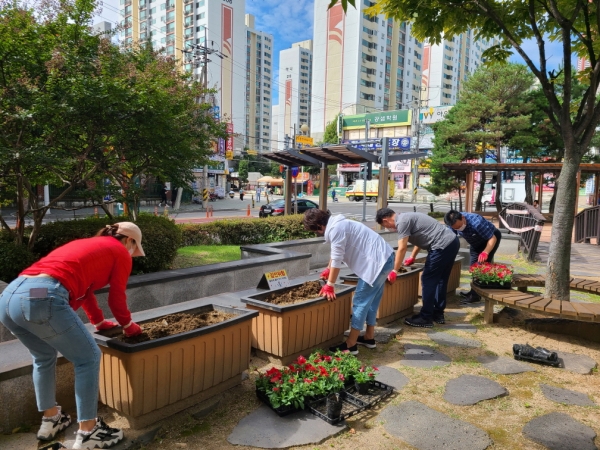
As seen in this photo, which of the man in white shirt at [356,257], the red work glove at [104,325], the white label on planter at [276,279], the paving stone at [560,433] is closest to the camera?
the paving stone at [560,433]

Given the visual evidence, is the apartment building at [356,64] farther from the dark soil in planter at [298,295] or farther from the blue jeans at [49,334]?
the blue jeans at [49,334]

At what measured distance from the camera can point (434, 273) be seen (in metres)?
5.12

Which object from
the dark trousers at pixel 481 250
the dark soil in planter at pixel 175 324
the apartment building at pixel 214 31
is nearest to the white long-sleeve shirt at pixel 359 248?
the dark soil in planter at pixel 175 324

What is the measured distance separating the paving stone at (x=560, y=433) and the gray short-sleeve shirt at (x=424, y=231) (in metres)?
2.25

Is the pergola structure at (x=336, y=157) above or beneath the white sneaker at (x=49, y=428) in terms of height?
above

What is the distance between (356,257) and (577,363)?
2.45 m

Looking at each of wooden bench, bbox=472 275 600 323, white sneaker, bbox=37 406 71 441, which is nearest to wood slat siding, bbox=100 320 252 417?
white sneaker, bbox=37 406 71 441

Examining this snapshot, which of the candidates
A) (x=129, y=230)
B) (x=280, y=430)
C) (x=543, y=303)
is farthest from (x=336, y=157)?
(x=280, y=430)

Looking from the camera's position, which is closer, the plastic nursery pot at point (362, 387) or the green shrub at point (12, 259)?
the plastic nursery pot at point (362, 387)

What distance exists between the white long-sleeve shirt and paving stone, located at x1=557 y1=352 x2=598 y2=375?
2.07 meters

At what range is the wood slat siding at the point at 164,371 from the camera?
273 centimetres

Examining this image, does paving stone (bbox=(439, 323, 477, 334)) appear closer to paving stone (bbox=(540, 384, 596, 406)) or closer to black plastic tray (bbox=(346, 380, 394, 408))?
paving stone (bbox=(540, 384, 596, 406))

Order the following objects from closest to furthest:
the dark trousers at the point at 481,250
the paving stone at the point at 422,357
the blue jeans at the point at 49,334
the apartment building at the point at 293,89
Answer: the blue jeans at the point at 49,334 → the paving stone at the point at 422,357 → the dark trousers at the point at 481,250 → the apartment building at the point at 293,89

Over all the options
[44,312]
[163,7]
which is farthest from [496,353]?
[163,7]
